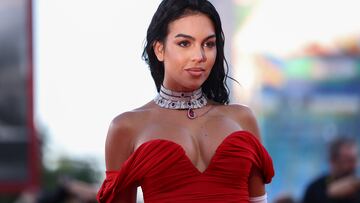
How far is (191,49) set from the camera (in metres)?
4.48

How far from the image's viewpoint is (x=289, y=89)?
11.9 m

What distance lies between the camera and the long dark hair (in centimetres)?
452

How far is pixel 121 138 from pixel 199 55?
1.16 feet

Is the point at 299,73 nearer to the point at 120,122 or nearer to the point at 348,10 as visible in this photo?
the point at 348,10

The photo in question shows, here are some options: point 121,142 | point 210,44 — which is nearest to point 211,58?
point 210,44

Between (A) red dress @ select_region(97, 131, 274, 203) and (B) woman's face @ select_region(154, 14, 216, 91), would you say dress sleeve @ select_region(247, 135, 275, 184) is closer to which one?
(A) red dress @ select_region(97, 131, 274, 203)

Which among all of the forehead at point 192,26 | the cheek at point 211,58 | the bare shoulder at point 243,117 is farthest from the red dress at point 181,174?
the forehead at point 192,26

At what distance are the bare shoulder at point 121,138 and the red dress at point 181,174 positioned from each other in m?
0.05

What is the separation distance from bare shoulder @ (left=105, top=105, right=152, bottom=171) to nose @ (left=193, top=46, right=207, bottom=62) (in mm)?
251

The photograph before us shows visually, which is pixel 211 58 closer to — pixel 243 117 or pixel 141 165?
pixel 243 117

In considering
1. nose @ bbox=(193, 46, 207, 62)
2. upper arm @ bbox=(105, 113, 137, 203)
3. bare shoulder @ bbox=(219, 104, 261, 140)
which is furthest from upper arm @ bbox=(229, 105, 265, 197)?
upper arm @ bbox=(105, 113, 137, 203)

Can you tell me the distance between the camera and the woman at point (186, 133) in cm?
440

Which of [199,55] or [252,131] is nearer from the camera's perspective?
[199,55]

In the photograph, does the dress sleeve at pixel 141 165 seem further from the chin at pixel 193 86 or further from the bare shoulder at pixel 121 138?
the chin at pixel 193 86
